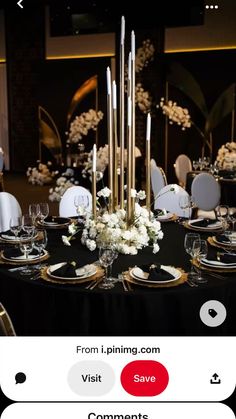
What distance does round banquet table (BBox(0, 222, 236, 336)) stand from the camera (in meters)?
2.07

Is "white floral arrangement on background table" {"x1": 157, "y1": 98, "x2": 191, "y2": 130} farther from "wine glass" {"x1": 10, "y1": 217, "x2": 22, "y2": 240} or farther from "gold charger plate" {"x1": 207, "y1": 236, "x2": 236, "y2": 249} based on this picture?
"wine glass" {"x1": 10, "y1": 217, "x2": 22, "y2": 240}

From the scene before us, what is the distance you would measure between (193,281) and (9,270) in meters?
0.87

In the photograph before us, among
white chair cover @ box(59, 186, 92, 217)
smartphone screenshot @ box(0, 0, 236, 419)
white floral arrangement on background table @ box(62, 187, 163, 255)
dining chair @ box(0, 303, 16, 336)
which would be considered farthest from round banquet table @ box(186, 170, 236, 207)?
dining chair @ box(0, 303, 16, 336)

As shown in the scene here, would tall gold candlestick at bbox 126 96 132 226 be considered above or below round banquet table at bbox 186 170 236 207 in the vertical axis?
above

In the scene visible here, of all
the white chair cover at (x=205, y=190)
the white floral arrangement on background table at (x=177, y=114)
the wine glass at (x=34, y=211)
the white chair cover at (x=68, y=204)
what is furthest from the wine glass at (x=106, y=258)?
the white floral arrangement on background table at (x=177, y=114)

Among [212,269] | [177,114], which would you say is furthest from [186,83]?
[212,269]

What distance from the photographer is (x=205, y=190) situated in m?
4.59

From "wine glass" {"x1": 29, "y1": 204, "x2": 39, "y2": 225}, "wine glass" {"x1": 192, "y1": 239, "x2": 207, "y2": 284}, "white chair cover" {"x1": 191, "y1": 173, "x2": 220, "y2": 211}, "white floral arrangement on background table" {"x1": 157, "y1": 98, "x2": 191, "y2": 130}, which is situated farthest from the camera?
"white floral arrangement on background table" {"x1": 157, "y1": 98, "x2": 191, "y2": 130}

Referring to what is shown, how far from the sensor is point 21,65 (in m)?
10.1

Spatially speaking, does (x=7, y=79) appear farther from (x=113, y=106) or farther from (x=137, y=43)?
(x=113, y=106)

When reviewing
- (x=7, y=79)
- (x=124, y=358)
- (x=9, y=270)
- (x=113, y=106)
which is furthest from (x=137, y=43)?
(x=124, y=358)

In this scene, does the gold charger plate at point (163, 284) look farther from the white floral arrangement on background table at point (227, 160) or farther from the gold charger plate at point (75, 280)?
the white floral arrangement on background table at point (227, 160)

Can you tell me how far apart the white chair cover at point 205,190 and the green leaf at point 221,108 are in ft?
10.2

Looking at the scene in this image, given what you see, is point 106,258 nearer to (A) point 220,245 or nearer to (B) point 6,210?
(A) point 220,245
